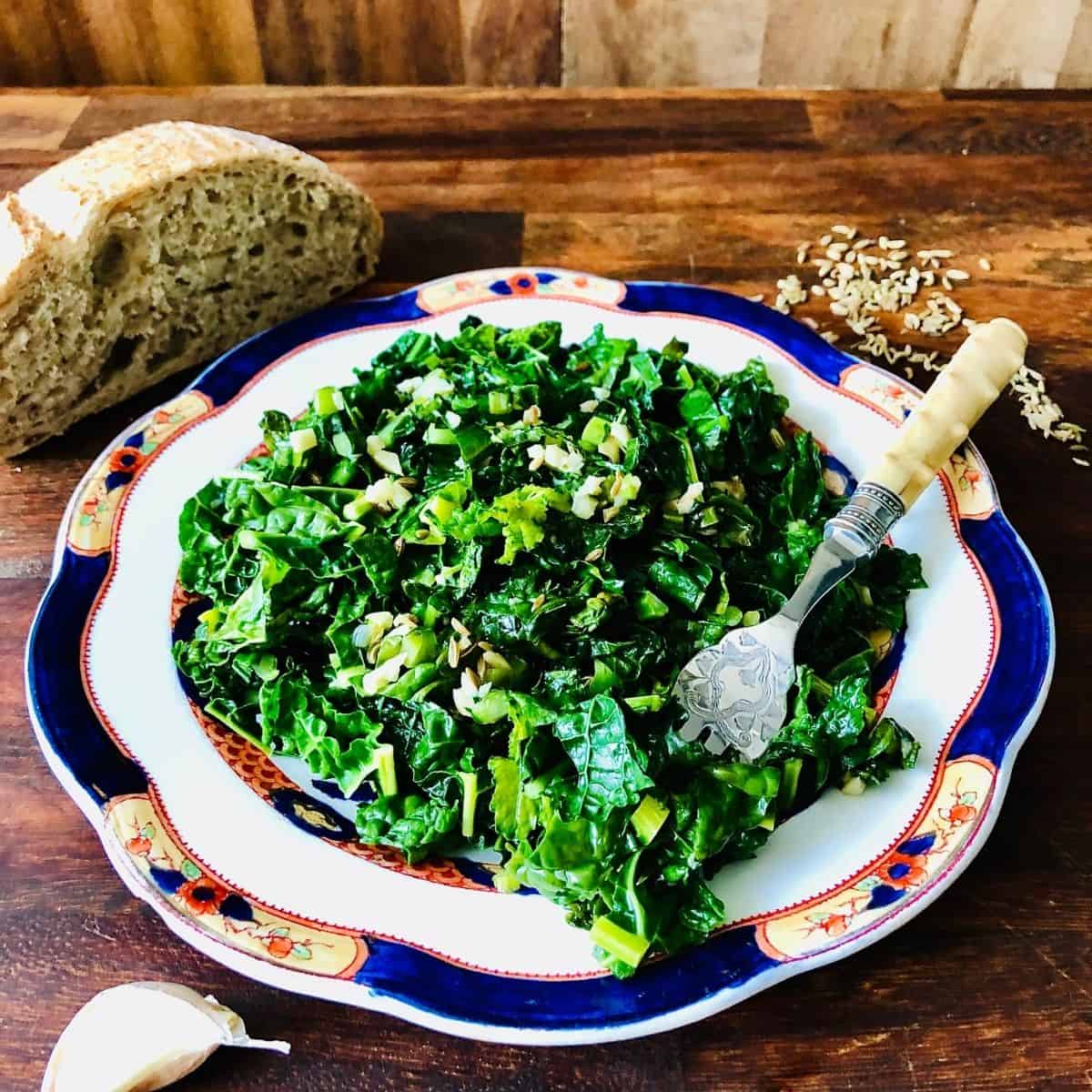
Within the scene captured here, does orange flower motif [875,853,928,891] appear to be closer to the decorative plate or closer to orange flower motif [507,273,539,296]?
the decorative plate

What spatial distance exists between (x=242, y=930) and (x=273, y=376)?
57.7 inches

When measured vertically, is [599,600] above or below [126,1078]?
above

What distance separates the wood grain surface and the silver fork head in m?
2.95

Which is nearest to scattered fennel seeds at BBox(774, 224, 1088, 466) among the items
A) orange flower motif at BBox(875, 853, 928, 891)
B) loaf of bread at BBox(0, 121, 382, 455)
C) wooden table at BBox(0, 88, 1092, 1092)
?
wooden table at BBox(0, 88, 1092, 1092)

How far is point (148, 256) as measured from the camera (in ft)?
9.68

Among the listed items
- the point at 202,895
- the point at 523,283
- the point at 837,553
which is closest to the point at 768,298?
the point at 523,283

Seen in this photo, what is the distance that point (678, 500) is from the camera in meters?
2.35

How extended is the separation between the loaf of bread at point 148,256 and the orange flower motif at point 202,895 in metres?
1.53

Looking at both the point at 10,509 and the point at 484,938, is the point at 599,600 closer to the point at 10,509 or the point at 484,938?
the point at 484,938

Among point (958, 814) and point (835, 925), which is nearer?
point (835, 925)

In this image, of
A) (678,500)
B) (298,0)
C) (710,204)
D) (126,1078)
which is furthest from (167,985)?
(298,0)

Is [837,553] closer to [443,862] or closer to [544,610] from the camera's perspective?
[544,610]

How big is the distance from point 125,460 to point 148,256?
674 mm

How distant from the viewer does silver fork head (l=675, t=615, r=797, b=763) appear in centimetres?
207
